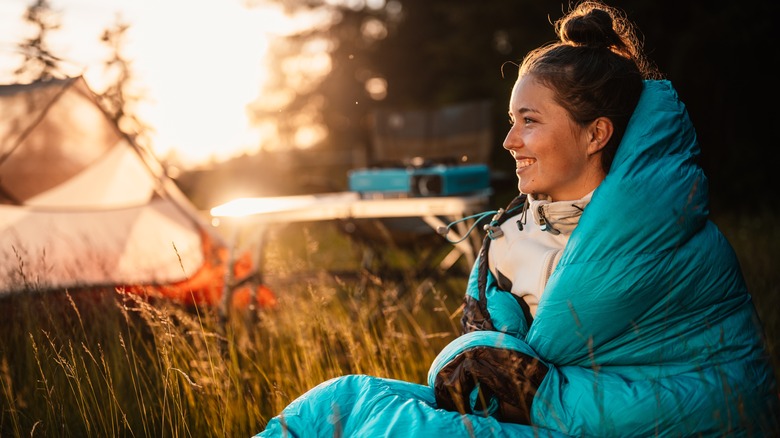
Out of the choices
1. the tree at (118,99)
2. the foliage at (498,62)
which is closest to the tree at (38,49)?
the tree at (118,99)

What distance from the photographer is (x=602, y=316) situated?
1268mm

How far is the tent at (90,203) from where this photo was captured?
3.11m

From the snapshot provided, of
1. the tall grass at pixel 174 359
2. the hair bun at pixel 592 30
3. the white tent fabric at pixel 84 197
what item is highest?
the hair bun at pixel 592 30

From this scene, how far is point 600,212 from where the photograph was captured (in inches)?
50.8

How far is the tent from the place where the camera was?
3.11 m

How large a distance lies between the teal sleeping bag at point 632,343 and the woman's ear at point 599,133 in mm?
101

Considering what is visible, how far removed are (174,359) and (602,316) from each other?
107cm

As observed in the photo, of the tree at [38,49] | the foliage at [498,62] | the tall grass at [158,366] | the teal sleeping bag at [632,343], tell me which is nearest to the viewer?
the teal sleeping bag at [632,343]

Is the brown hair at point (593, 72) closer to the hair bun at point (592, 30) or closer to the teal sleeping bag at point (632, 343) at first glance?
the hair bun at point (592, 30)

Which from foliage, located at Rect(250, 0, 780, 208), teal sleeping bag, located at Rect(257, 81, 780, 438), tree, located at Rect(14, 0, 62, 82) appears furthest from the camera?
foliage, located at Rect(250, 0, 780, 208)

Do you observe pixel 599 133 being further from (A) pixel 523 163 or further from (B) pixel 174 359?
(B) pixel 174 359

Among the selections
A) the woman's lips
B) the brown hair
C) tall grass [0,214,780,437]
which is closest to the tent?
tall grass [0,214,780,437]

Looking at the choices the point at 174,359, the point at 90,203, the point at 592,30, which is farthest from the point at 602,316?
the point at 90,203

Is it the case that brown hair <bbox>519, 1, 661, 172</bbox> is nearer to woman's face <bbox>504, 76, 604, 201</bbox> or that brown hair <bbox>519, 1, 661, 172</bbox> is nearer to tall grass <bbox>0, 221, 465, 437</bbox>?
woman's face <bbox>504, 76, 604, 201</bbox>
